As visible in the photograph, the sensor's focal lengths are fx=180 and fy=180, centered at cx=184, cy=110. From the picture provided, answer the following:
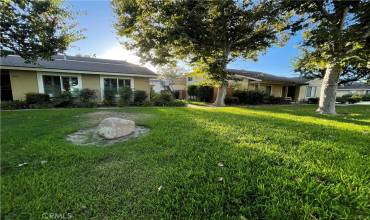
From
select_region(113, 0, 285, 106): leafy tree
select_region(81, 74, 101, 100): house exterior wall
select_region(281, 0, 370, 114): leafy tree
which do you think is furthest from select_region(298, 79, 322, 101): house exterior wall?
select_region(81, 74, 101, 100): house exterior wall

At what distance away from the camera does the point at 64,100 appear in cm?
1224

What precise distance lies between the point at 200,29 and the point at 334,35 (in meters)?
7.62

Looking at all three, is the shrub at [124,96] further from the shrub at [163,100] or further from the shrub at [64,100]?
the shrub at [64,100]

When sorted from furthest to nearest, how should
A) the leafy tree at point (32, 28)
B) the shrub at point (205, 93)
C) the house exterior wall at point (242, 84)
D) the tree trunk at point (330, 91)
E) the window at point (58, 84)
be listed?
the house exterior wall at point (242, 84) < the shrub at point (205, 93) < the window at point (58, 84) < the tree trunk at point (330, 91) < the leafy tree at point (32, 28)

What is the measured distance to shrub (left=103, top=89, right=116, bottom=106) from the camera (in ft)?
45.1

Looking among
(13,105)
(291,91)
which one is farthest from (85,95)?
(291,91)

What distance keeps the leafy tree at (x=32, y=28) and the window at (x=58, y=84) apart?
18.2 feet

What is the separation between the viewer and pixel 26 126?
5.61 meters

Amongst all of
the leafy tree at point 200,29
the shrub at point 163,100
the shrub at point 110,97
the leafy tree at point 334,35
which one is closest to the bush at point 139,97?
the shrub at point 163,100

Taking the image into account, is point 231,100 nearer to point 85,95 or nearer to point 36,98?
point 85,95

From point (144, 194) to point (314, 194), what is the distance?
6.52 ft

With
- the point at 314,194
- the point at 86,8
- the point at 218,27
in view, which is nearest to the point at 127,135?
the point at 314,194

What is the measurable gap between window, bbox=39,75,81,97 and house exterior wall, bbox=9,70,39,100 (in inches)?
20.3

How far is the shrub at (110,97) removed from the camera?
541 inches
